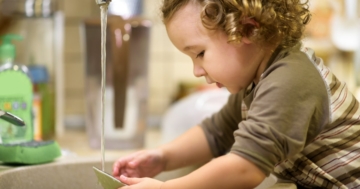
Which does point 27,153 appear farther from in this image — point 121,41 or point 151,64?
point 151,64

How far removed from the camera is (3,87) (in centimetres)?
105

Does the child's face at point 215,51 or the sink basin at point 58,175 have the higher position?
the child's face at point 215,51

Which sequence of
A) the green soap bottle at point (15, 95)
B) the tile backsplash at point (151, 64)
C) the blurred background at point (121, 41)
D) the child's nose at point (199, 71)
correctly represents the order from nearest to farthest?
the child's nose at point (199, 71) → the green soap bottle at point (15, 95) → the blurred background at point (121, 41) → the tile backsplash at point (151, 64)

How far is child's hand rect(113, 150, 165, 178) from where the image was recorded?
2.91ft

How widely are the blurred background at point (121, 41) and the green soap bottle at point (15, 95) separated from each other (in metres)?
0.25

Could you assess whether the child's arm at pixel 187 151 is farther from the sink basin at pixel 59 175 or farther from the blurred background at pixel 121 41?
the blurred background at pixel 121 41

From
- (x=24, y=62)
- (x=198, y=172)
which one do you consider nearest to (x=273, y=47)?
(x=198, y=172)

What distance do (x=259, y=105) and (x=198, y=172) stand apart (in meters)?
0.11

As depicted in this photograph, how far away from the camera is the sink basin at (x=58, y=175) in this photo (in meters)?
0.85

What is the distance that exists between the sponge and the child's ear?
16.0 inches

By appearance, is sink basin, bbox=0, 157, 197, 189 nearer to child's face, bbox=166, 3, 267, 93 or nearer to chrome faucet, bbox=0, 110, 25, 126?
chrome faucet, bbox=0, 110, 25, 126

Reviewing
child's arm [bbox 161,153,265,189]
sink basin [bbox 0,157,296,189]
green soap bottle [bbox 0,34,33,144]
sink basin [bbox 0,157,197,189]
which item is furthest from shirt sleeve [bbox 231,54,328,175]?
green soap bottle [bbox 0,34,33,144]

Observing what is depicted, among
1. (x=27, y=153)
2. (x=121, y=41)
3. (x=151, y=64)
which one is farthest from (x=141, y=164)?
(x=151, y=64)

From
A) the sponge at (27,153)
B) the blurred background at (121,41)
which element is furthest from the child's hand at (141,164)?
the blurred background at (121,41)
